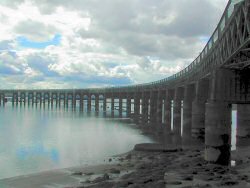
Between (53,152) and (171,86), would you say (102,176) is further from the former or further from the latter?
(171,86)

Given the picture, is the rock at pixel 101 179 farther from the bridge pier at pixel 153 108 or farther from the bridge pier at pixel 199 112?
the bridge pier at pixel 153 108

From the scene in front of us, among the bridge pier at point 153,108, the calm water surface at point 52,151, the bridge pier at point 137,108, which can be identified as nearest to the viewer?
the calm water surface at point 52,151

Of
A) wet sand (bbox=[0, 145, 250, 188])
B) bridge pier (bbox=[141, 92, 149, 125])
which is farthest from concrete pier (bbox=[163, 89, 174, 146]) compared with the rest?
wet sand (bbox=[0, 145, 250, 188])

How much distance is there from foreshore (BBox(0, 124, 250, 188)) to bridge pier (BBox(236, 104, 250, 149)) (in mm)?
5765

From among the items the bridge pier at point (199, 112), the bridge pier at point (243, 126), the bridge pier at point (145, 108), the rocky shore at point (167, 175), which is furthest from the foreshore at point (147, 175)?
the bridge pier at point (145, 108)

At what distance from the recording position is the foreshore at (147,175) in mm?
26438

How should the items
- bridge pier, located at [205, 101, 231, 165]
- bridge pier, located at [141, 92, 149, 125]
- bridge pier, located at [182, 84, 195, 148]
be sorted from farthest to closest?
1. bridge pier, located at [141, 92, 149, 125]
2. bridge pier, located at [182, 84, 195, 148]
3. bridge pier, located at [205, 101, 231, 165]

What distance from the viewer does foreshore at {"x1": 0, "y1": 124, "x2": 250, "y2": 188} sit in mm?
26438

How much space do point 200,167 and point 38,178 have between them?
1412 centimetres

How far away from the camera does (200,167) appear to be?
32.8 m

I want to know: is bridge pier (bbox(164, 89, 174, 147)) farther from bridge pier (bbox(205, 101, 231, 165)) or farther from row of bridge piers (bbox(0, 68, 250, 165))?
bridge pier (bbox(205, 101, 231, 165))

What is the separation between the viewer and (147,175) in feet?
101

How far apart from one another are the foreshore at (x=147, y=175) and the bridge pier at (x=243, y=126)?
5.76 metres

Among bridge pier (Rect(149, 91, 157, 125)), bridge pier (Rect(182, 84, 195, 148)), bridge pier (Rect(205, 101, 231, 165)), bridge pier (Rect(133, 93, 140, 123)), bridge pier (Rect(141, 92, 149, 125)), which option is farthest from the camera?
bridge pier (Rect(133, 93, 140, 123))
